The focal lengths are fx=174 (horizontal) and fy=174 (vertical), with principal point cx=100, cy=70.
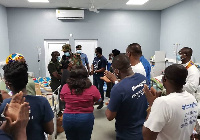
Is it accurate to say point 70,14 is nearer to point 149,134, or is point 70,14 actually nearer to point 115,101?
point 115,101

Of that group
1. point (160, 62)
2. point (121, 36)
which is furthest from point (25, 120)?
point (121, 36)

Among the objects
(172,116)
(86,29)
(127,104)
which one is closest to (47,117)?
(127,104)

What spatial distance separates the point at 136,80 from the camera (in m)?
1.62

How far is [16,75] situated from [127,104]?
931 mm

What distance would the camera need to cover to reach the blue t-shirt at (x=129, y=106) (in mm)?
1505

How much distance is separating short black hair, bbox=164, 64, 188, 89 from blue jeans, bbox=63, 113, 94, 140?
46.4 inches

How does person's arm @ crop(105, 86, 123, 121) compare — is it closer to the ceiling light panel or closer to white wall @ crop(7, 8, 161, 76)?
the ceiling light panel

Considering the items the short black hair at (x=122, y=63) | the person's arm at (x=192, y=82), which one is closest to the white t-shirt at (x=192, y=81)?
the person's arm at (x=192, y=82)

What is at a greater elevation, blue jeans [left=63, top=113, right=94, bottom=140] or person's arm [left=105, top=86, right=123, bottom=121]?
person's arm [left=105, top=86, right=123, bottom=121]

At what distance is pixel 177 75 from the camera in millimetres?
1184

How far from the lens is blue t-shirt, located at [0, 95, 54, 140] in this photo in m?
1.28

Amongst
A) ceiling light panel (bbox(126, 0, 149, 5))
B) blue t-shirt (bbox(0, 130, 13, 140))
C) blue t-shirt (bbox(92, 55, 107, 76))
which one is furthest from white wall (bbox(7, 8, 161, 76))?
blue t-shirt (bbox(0, 130, 13, 140))

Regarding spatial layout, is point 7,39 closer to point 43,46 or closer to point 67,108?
point 43,46

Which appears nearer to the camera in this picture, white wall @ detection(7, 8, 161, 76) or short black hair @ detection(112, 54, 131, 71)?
short black hair @ detection(112, 54, 131, 71)
